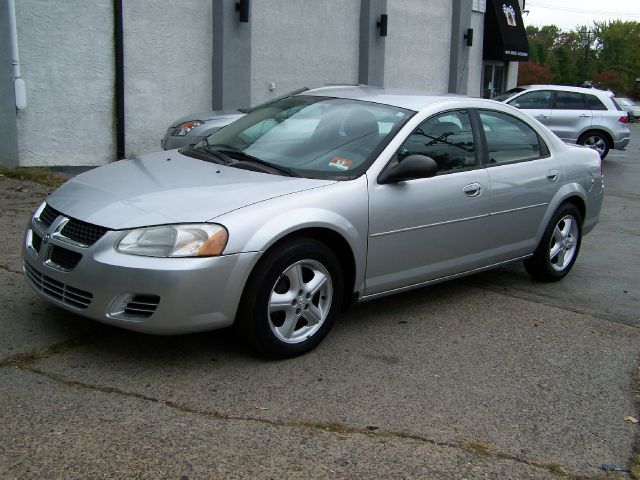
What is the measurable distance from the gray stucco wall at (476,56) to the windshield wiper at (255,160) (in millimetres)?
18234

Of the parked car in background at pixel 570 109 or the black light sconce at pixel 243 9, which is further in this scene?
the parked car in background at pixel 570 109

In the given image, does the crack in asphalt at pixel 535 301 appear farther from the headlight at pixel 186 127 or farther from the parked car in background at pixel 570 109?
the parked car in background at pixel 570 109

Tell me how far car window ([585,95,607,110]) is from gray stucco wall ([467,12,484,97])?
238 inches

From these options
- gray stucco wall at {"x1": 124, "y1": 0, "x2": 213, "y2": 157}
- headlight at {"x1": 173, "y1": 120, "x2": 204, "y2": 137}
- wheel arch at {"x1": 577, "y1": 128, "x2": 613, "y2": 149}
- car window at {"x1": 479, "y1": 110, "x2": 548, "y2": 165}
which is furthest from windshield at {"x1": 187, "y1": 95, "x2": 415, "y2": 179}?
wheel arch at {"x1": 577, "y1": 128, "x2": 613, "y2": 149}

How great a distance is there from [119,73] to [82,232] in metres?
8.83

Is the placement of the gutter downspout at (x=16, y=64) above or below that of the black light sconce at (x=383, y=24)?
below

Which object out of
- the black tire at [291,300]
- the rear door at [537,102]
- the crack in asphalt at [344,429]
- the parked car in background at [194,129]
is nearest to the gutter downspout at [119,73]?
the parked car in background at [194,129]

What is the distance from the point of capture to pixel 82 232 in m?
4.00

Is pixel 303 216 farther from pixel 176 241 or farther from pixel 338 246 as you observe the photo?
pixel 176 241

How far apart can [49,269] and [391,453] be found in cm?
215

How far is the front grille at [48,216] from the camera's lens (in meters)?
4.29

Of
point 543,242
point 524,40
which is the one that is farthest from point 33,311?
point 524,40

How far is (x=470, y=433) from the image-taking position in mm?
3551

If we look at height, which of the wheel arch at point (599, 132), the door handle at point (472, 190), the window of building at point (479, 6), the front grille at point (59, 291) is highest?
the window of building at point (479, 6)
